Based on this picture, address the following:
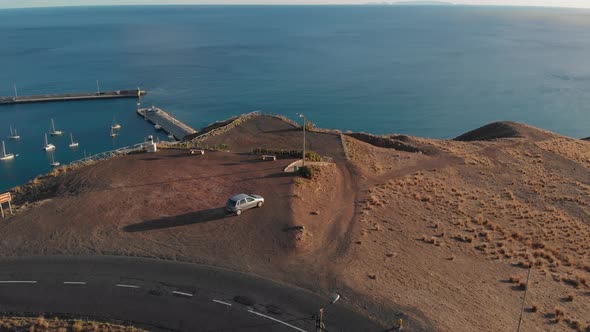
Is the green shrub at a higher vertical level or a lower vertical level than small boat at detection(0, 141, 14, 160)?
higher

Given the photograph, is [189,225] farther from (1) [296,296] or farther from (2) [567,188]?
(2) [567,188]

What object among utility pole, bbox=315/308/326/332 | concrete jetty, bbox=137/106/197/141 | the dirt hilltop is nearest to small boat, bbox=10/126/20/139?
concrete jetty, bbox=137/106/197/141

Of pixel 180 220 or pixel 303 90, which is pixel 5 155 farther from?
pixel 303 90

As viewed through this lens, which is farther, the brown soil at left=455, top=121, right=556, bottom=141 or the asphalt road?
the brown soil at left=455, top=121, right=556, bottom=141

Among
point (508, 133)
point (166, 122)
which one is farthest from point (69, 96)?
point (508, 133)

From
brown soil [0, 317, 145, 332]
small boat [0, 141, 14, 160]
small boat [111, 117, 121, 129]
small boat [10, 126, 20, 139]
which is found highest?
brown soil [0, 317, 145, 332]

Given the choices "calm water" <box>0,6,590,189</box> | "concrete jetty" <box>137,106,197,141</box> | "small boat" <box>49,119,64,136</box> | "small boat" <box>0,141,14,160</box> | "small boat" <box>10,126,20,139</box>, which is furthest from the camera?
"calm water" <box>0,6,590,189</box>

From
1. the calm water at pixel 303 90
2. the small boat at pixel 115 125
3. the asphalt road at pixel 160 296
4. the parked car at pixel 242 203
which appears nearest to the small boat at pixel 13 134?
the calm water at pixel 303 90

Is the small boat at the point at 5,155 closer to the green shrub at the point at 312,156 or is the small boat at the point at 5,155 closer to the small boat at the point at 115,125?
the small boat at the point at 115,125

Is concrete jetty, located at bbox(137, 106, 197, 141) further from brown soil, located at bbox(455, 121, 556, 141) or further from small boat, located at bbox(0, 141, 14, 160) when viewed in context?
brown soil, located at bbox(455, 121, 556, 141)
